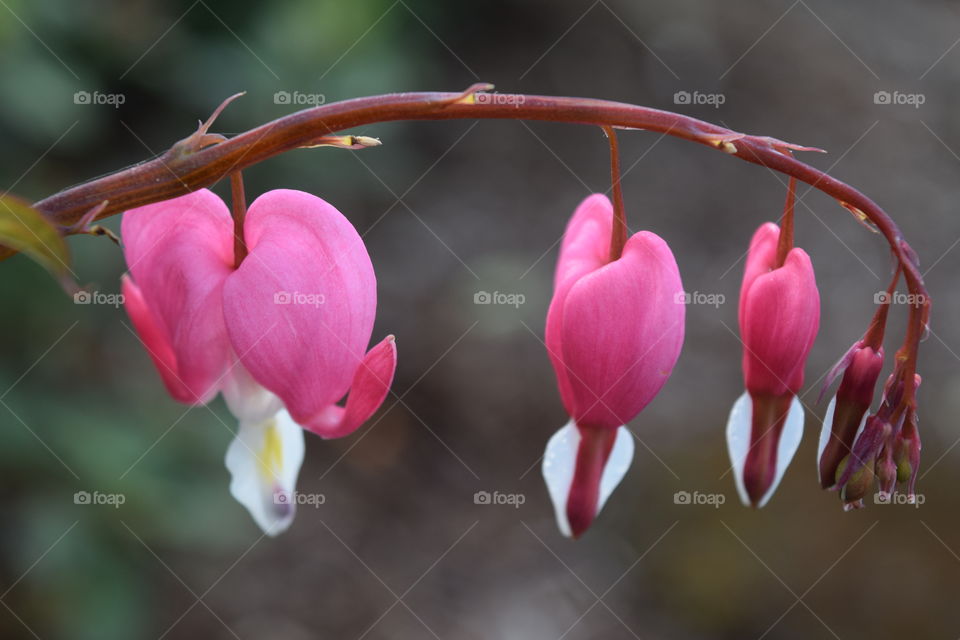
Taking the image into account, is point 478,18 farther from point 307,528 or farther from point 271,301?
point 271,301

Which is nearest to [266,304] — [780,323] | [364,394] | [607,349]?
[364,394]

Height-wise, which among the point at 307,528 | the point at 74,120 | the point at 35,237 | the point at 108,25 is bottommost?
the point at 307,528

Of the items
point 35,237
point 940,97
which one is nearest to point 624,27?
point 940,97

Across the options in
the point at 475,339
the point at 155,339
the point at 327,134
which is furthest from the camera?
the point at 475,339

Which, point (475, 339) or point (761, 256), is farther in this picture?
point (475, 339)

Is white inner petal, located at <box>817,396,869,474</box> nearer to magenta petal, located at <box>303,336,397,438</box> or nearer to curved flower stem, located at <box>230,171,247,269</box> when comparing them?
magenta petal, located at <box>303,336,397,438</box>

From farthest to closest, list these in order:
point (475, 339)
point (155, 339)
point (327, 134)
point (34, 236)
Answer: point (475, 339) < point (155, 339) < point (327, 134) < point (34, 236)

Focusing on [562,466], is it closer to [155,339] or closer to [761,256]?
[761,256]
